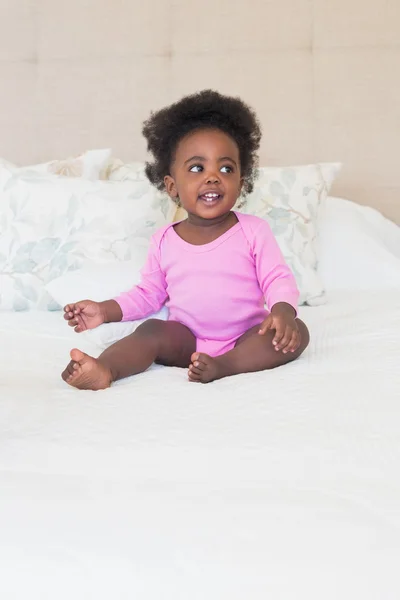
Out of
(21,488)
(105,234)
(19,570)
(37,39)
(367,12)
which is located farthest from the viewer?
(37,39)

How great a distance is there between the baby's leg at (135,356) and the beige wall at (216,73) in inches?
40.8

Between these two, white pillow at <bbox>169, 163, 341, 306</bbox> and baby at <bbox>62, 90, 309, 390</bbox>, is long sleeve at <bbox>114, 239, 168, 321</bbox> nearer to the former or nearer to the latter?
baby at <bbox>62, 90, 309, 390</bbox>

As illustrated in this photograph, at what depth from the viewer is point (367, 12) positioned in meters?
2.23

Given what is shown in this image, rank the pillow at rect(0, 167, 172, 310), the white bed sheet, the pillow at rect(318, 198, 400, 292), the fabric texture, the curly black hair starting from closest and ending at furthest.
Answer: the white bed sheet → the fabric texture → the curly black hair → the pillow at rect(0, 167, 172, 310) → the pillow at rect(318, 198, 400, 292)

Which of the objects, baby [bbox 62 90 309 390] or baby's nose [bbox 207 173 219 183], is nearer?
baby [bbox 62 90 309 390]

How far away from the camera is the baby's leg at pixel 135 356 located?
1.17 meters

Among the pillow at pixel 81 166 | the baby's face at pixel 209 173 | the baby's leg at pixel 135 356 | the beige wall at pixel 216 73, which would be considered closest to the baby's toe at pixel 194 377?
the baby's leg at pixel 135 356

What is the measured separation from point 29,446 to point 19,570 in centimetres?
24

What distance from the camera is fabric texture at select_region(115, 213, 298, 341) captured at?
4.70 ft

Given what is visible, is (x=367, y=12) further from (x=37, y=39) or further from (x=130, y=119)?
(x=37, y=39)

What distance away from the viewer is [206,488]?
74 centimetres

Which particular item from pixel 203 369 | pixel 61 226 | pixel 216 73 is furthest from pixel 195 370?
pixel 216 73

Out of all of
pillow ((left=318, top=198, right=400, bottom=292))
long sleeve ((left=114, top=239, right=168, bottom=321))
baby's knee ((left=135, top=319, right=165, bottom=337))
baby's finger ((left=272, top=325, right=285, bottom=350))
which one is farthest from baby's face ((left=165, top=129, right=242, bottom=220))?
pillow ((left=318, top=198, right=400, bottom=292))

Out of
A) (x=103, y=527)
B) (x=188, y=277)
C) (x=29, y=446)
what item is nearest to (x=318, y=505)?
(x=103, y=527)
